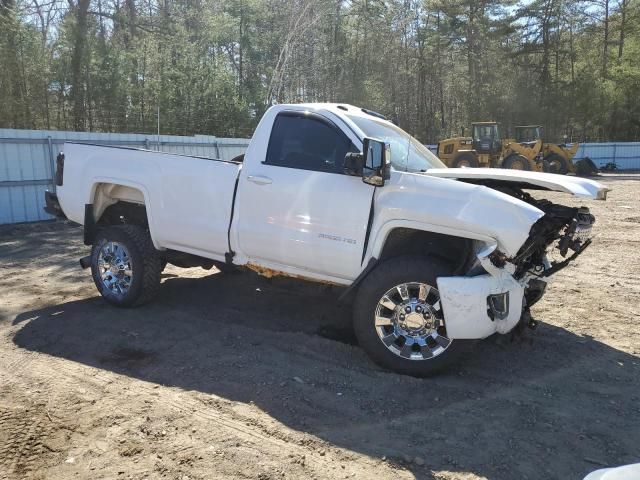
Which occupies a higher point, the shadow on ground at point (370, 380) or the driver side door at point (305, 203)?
the driver side door at point (305, 203)

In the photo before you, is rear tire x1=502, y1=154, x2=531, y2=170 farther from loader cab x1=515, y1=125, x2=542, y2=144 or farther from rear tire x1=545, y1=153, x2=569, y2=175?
loader cab x1=515, y1=125, x2=542, y2=144

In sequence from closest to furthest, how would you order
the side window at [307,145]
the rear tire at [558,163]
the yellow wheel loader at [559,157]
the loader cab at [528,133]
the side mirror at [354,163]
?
the side mirror at [354,163] < the side window at [307,145] < the rear tire at [558,163] < the yellow wheel loader at [559,157] < the loader cab at [528,133]

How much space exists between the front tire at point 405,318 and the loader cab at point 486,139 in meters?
23.2

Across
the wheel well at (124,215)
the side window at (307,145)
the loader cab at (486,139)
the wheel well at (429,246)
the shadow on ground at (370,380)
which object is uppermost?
the loader cab at (486,139)

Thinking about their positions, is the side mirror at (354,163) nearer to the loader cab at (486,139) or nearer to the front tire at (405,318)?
the front tire at (405,318)

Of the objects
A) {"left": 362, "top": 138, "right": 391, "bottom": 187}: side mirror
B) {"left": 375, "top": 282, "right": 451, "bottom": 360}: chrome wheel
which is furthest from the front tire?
{"left": 362, "top": 138, "right": 391, "bottom": 187}: side mirror

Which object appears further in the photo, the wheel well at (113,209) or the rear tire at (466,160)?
the rear tire at (466,160)

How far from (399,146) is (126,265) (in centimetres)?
311

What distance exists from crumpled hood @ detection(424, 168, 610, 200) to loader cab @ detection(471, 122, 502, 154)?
73.6ft

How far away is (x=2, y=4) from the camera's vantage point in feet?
59.8

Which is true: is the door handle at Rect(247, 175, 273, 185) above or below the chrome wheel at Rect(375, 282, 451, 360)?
above

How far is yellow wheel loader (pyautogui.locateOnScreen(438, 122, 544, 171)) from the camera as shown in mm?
24875

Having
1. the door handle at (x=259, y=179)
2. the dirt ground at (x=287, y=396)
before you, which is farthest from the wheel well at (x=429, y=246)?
the door handle at (x=259, y=179)

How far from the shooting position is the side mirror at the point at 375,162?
4.39m
